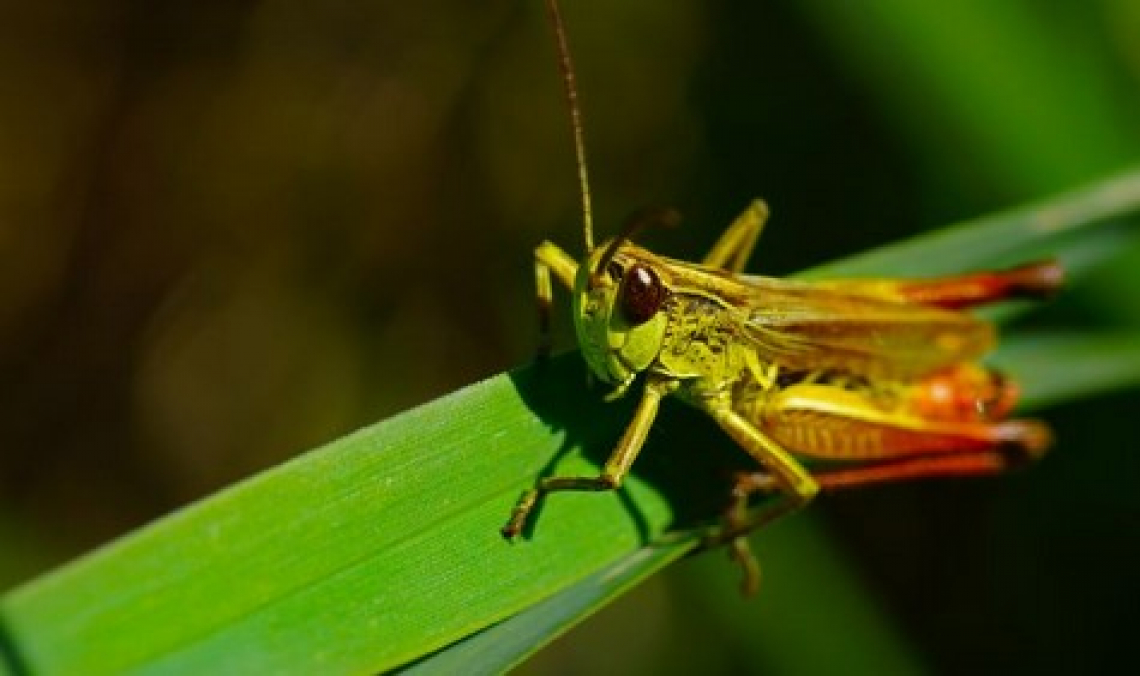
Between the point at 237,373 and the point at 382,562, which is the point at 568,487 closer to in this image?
the point at 382,562

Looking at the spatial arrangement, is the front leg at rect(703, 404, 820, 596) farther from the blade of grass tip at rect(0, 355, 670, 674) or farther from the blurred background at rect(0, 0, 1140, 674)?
the blurred background at rect(0, 0, 1140, 674)

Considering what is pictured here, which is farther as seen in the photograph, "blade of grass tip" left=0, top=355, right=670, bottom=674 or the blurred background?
the blurred background

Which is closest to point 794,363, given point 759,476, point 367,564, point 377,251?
point 759,476

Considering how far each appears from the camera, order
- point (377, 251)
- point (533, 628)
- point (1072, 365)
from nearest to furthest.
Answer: point (533, 628) < point (1072, 365) < point (377, 251)

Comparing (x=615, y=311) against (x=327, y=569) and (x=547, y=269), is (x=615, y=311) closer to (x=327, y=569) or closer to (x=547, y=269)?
(x=547, y=269)

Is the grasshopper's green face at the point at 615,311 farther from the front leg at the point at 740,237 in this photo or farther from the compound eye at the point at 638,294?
the front leg at the point at 740,237

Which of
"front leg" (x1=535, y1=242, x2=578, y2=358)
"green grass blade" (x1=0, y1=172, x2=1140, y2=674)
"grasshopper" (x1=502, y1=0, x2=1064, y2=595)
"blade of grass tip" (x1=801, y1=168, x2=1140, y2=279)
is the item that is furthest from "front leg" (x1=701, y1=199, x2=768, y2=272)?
"green grass blade" (x1=0, y1=172, x2=1140, y2=674)
